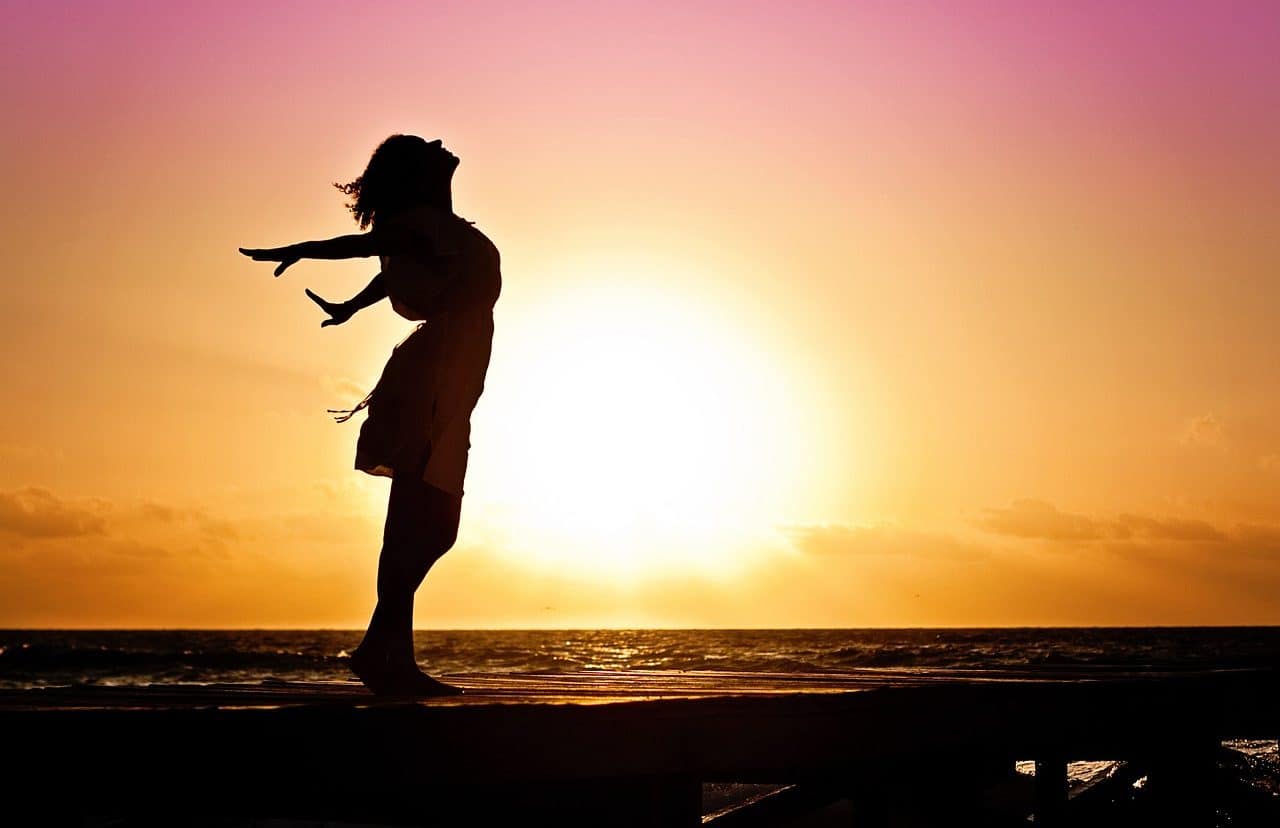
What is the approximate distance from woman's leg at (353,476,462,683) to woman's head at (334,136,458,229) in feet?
3.42

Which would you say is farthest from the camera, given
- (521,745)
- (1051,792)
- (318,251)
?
(1051,792)

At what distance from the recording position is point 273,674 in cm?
5175

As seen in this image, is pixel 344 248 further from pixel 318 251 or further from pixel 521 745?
pixel 521 745

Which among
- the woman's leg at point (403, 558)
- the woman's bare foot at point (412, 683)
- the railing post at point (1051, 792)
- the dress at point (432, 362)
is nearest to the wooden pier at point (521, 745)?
the woman's bare foot at point (412, 683)

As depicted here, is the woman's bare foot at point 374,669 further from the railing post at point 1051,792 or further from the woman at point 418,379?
the railing post at point 1051,792

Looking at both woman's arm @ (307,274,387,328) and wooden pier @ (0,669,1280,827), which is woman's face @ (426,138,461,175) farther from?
wooden pier @ (0,669,1280,827)

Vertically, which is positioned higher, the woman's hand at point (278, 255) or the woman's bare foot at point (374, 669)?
the woman's hand at point (278, 255)

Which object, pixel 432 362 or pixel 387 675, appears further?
pixel 432 362

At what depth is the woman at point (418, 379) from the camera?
4.64 m

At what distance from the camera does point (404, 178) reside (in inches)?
190

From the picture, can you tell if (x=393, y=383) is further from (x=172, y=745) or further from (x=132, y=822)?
(x=132, y=822)

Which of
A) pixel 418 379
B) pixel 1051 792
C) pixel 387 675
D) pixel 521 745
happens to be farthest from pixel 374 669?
pixel 1051 792

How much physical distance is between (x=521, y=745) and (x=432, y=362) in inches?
66.8

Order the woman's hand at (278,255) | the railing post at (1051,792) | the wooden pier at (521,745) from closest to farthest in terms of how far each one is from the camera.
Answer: the wooden pier at (521,745), the woman's hand at (278,255), the railing post at (1051,792)
